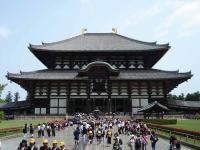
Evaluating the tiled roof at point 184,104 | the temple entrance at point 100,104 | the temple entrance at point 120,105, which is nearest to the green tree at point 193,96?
the tiled roof at point 184,104

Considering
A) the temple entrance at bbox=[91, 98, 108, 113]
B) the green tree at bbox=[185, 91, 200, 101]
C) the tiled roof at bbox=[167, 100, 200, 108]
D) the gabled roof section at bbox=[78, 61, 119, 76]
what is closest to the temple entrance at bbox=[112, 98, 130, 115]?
the temple entrance at bbox=[91, 98, 108, 113]

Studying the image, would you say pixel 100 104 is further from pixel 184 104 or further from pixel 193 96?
pixel 193 96

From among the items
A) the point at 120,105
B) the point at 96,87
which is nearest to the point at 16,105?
the point at 96,87

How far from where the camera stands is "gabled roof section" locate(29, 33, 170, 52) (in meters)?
80.4

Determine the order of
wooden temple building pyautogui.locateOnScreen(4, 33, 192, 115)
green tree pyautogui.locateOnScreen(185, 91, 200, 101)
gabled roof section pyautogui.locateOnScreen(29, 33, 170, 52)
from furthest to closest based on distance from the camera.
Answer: green tree pyautogui.locateOnScreen(185, 91, 200, 101), gabled roof section pyautogui.locateOnScreen(29, 33, 170, 52), wooden temple building pyautogui.locateOnScreen(4, 33, 192, 115)

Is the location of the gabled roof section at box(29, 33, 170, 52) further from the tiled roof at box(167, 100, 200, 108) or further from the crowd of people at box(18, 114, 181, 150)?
the crowd of people at box(18, 114, 181, 150)

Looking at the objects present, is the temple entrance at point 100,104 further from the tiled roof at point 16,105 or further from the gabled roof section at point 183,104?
the tiled roof at point 16,105

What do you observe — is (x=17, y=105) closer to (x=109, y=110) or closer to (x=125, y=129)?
(x=109, y=110)

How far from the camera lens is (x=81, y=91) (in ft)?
249

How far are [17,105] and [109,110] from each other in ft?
59.4

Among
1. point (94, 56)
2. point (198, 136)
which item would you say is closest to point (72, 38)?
point (94, 56)

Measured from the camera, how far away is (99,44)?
86.5 metres

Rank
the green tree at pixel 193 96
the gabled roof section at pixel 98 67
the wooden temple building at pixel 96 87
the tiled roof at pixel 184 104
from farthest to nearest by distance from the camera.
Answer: the green tree at pixel 193 96 < the tiled roof at pixel 184 104 < the wooden temple building at pixel 96 87 < the gabled roof section at pixel 98 67

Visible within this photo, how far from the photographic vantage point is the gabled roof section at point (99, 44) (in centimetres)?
8044
